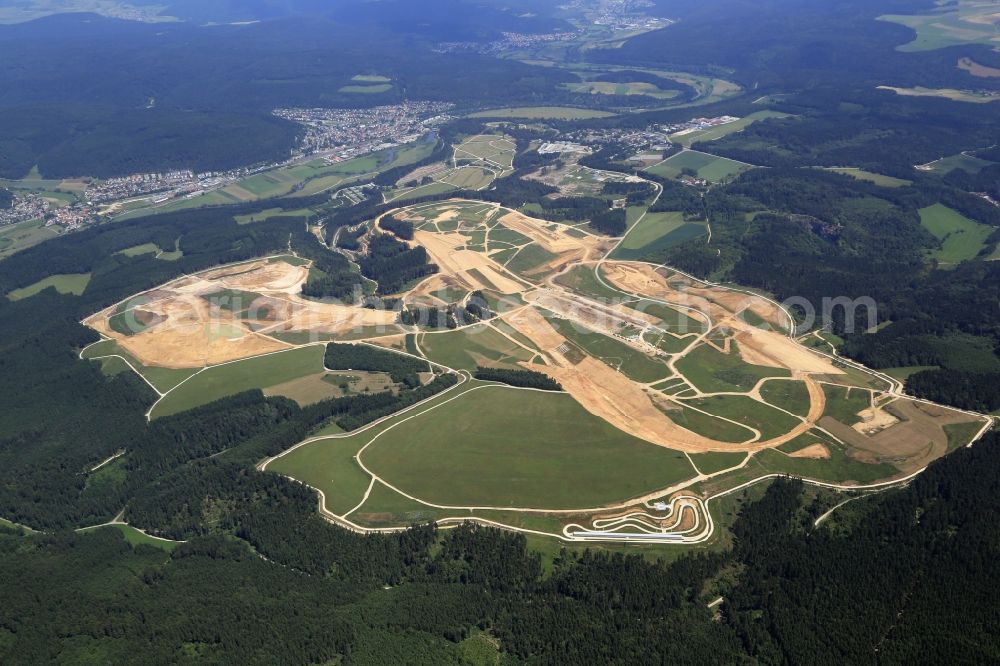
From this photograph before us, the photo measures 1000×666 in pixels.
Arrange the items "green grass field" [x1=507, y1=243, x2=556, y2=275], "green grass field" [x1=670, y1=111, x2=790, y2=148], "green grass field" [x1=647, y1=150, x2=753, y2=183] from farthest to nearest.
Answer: "green grass field" [x1=670, y1=111, x2=790, y2=148] → "green grass field" [x1=647, y1=150, x2=753, y2=183] → "green grass field" [x1=507, y1=243, x2=556, y2=275]

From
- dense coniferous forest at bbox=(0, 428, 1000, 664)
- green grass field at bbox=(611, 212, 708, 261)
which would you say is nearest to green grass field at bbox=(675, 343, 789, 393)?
dense coniferous forest at bbox=(0, 428, 1000, 664)

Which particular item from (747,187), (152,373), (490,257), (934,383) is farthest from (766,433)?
(747,187)

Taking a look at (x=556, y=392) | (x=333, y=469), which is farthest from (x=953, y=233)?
(x=333, y=469)

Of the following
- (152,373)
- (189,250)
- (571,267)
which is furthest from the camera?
(189,250)

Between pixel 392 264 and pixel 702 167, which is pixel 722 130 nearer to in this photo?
pixel 702 167

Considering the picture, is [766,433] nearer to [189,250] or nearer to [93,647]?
[93,647]

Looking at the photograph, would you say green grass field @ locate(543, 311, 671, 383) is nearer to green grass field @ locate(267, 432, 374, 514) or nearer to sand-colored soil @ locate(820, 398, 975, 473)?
sand-colored soil @ locate(820, 398, 975, 473)

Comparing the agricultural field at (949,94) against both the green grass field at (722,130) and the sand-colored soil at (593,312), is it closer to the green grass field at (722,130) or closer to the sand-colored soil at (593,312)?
the green grass field at (722,130)
